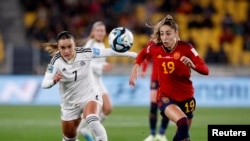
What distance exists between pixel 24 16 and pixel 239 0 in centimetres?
884

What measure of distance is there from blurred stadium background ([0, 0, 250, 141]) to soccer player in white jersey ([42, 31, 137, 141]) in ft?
20.5

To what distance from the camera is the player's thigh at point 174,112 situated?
1084 cm

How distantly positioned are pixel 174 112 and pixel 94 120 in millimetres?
1199

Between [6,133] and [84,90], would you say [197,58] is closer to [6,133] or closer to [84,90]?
[84,90]

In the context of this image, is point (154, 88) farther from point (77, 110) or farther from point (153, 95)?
point (77, 110)

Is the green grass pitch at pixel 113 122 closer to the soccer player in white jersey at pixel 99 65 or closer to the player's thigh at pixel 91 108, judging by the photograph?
the soccer player in white jersey at pixel 99 65

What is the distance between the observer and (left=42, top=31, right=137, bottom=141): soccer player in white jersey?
448 inches

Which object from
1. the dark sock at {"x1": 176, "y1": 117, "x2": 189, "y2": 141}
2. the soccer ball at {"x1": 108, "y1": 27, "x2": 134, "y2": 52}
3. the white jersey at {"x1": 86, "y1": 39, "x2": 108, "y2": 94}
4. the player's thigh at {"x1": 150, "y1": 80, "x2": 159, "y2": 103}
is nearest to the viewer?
the dark sock at {"x1": 176, "y1": 117, "x2": 189, "y2": 141}

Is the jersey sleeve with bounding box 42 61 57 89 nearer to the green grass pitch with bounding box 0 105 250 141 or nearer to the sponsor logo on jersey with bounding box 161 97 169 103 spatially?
the sponsor logo on jersey with bounding box 161 97 169 103

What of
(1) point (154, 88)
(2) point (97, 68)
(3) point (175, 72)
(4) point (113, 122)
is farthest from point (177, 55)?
(4) point (113, 122)

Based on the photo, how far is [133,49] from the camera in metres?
27.4

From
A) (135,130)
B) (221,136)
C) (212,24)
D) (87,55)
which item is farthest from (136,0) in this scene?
(221,136)

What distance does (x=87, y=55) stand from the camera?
38.4 ft

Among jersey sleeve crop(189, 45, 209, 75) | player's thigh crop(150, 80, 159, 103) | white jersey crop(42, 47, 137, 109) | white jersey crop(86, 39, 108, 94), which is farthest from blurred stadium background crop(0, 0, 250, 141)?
jersey sleeve crop(189, 45, 209, 75)
